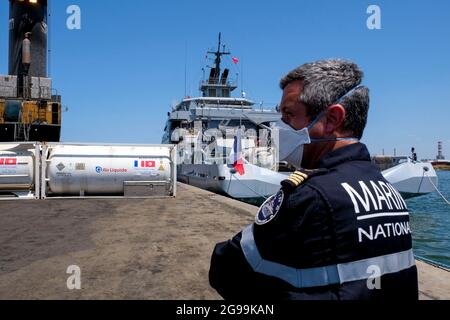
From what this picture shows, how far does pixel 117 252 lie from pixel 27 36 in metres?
25.3

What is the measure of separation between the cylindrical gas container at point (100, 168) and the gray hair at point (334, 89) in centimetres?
1097

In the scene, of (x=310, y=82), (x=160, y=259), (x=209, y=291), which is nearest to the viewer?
(x=310, y=82)

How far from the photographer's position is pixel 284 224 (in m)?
1.24

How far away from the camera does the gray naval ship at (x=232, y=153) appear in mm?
14617

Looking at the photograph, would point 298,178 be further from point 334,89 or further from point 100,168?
point 100,168

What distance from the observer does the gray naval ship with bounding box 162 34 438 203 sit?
14617mm

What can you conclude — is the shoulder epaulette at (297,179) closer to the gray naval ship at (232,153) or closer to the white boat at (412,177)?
the gray naval ship at (232,153)

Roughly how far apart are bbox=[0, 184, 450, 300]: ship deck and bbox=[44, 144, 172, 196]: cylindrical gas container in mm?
2618

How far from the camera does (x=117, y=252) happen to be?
484cm

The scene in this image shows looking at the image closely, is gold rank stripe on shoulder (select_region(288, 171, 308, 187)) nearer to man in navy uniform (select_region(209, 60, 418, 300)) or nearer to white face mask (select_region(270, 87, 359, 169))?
man in navy uniform (select_region(209, 60, 418, 300))

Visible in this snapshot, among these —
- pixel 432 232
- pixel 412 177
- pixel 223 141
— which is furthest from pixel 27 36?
pixel 432 232
